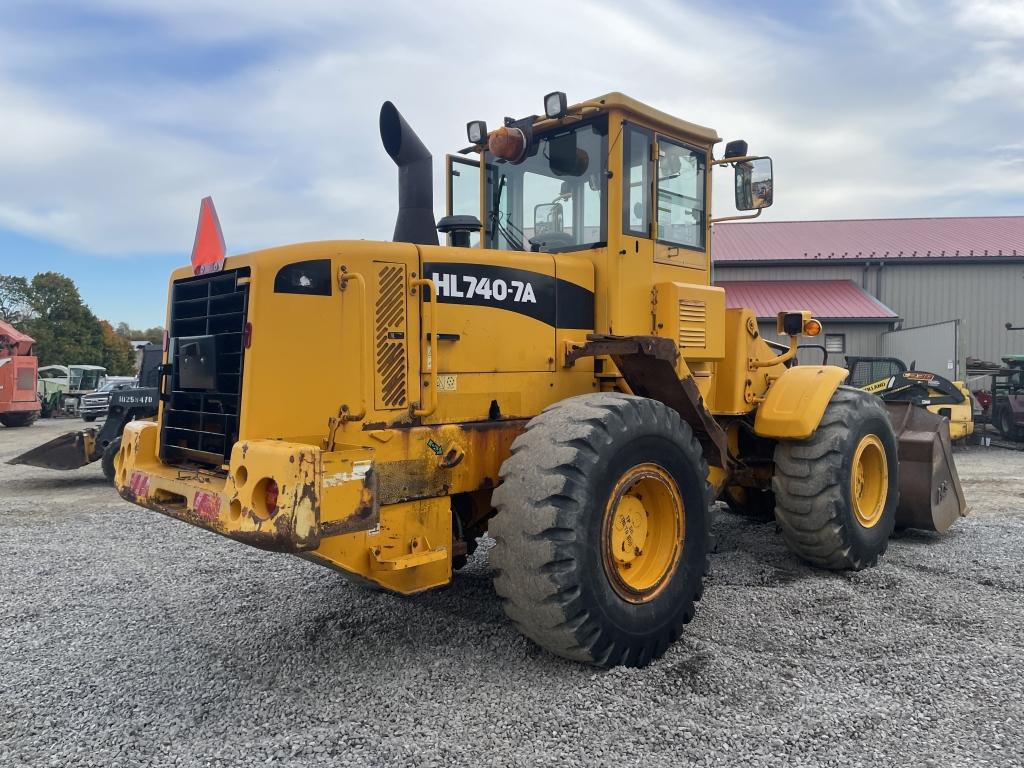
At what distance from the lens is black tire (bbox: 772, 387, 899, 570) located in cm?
553

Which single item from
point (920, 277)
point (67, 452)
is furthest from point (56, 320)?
point (920, 277)

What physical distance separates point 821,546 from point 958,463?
1004cm

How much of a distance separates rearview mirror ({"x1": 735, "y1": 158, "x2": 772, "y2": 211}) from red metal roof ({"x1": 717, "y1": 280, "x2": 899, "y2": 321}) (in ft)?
56.9

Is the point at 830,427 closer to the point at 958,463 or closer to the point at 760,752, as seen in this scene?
the point at 760,752

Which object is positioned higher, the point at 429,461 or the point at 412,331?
the point at 412,331

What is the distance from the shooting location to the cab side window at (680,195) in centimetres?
524

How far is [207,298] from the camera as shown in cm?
412

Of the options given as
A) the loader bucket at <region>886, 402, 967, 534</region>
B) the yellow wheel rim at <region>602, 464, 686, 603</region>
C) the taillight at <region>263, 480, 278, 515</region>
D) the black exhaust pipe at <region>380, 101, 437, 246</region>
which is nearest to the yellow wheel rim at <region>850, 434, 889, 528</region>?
the loader bucket at <region>886, 402, 967, 534</region>

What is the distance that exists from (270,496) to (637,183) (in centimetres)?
308

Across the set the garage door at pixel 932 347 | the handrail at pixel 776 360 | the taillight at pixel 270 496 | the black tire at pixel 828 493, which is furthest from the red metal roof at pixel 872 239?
the taillight at pixel 270 496

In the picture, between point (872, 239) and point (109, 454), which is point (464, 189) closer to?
point (109, 454)

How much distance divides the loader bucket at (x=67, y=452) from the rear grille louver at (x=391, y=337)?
8.70 metres

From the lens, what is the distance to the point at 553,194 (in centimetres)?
520

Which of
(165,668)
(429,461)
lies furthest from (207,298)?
(165,668)
